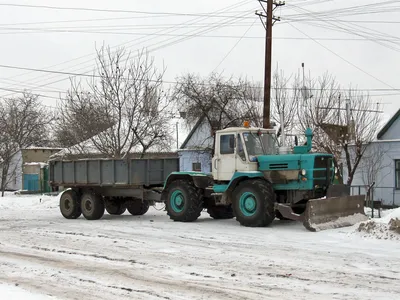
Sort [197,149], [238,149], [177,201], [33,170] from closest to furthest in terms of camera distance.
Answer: [238,149], [177,201], [197,149], [33,170]

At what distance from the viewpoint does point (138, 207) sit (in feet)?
62.0

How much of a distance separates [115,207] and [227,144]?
608 cm

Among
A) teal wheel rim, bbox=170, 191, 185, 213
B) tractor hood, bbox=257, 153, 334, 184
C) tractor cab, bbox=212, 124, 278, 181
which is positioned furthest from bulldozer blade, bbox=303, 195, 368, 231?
teal wheel rim, bbox=170, 191, 185, 213

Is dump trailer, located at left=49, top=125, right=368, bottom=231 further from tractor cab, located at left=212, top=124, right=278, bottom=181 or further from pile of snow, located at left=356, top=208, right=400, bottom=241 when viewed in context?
pile of snow, located at left=356, top=208, right=400, bottom=241

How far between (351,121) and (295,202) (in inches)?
465

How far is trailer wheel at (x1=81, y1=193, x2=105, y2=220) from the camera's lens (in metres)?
17.6

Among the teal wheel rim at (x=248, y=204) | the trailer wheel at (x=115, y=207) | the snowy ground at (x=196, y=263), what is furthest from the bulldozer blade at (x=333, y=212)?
the trailer wheel at (x=115, y=207)

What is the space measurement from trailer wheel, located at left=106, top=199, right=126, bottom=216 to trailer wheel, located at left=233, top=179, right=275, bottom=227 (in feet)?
19.5

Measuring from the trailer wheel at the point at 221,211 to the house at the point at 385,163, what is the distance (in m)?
10.1

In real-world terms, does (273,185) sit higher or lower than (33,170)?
higher

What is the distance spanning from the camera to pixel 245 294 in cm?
709

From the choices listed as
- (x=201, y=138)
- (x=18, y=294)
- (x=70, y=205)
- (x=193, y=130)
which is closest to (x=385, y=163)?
(x=193, y=130)

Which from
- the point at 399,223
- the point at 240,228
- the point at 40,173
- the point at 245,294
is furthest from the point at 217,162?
the point at 40,173

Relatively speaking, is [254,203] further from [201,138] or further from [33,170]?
[33,170]
